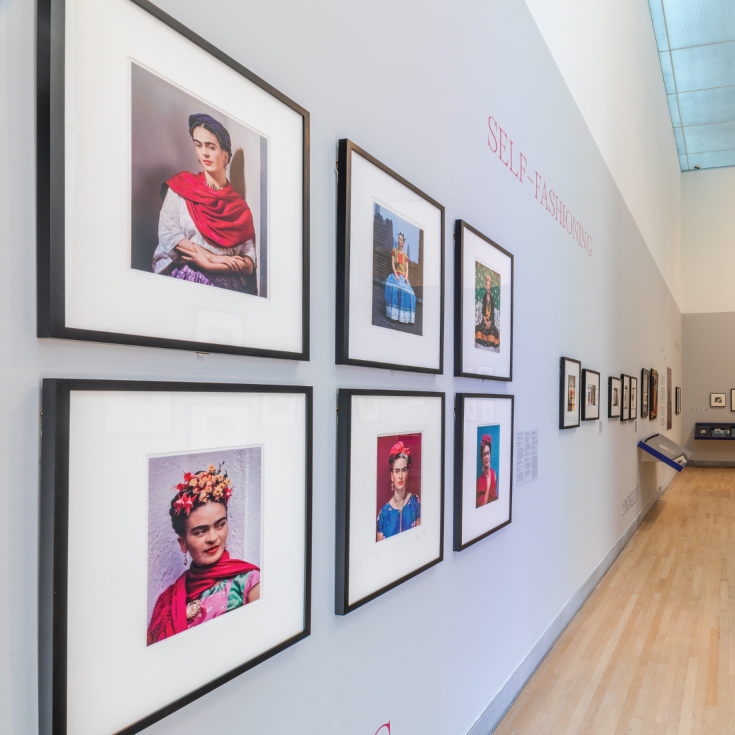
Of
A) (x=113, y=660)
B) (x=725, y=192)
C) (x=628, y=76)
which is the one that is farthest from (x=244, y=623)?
(x=725, y=192)

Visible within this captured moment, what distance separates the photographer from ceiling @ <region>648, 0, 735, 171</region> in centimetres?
872

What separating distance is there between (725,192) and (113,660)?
1579 centimetres

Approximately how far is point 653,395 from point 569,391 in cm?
538

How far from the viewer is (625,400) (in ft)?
21.4

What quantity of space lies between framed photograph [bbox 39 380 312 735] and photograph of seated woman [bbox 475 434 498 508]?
4.35ft

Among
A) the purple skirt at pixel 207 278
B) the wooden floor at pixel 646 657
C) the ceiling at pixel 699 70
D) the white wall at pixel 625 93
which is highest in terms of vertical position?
the ceiling at pixel 699 70

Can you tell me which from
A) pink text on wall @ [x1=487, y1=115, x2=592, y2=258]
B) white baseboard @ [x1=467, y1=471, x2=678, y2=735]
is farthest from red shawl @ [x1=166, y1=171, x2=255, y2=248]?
white baseboard @ [x1=467, y1=471, x2=678, y2=735]

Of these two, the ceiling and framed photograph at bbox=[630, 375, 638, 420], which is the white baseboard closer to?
framed photograph at bbox=[630, 375, 638, 420]

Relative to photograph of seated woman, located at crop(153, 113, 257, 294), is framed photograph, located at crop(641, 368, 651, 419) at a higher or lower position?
lower

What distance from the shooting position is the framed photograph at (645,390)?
311 inches

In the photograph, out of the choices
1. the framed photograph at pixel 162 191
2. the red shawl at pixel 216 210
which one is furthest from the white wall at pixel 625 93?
the red shawl at pixel 216 210

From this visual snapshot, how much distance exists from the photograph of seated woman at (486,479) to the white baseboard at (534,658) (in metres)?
0.99

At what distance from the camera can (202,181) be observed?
1247mm

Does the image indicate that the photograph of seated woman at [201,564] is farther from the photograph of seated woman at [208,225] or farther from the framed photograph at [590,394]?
the framed photograph at [590,394]
